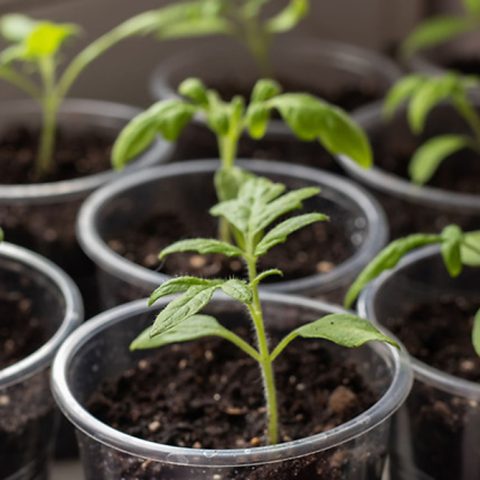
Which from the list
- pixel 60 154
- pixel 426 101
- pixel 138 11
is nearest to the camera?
pixel 426 101

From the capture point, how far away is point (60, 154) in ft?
4.46

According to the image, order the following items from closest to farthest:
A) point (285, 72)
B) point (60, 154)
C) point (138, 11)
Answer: point (60, 154) < point (138, 11) < point (285, 72)

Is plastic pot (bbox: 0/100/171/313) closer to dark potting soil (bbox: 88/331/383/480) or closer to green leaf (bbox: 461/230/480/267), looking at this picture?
dark potting soil (bbox: 88/331/383/480)

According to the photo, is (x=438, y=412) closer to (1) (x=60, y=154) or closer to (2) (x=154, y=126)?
(2) (x=154, y=126)

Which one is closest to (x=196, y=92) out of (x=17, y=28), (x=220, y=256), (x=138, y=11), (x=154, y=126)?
(x=154, y=126)

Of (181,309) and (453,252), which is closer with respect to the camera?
(181,309)

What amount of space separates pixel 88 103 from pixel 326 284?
566 millimetres

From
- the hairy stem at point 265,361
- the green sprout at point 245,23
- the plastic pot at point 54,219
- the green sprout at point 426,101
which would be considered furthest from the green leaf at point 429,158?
the hairy stem at point 265,361

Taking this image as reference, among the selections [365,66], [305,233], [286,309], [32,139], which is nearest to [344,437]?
[286,309]

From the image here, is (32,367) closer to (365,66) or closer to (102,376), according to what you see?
(102,376)

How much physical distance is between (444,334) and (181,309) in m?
0.43

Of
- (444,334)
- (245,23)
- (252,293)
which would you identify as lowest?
(444,334)

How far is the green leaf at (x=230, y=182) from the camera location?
1.00 m

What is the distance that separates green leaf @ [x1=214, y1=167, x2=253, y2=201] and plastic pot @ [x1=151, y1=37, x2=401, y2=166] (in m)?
0.39
